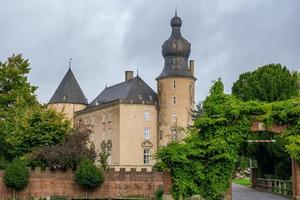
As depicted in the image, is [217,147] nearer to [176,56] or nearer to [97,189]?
[97,189]

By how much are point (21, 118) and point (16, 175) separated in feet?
28.0

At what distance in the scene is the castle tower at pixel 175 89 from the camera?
79.0 meters

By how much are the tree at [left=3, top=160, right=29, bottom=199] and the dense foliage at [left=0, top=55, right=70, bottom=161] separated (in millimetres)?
5412

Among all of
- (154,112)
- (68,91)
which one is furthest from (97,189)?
(68,91)

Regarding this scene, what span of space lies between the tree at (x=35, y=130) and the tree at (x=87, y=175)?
574 cm

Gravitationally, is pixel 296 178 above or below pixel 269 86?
below

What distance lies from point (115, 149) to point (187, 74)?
12.9 meters

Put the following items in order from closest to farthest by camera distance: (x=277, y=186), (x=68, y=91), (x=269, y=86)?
(x=277, y=186) < (x=269, y=86) < (x=68, y=91)

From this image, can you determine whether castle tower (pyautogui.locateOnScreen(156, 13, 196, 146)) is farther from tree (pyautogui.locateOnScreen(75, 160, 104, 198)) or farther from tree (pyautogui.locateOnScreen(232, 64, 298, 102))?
tree (pyautogui.locateOnScreen(75, 160, 104, 198))

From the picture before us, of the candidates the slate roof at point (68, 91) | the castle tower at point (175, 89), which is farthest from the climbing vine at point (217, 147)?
the slate roof at point (68, 91)

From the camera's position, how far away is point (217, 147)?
27.0 meters

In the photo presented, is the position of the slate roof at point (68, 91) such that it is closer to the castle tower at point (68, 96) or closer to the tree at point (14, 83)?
the castle tower at point (68, 96)

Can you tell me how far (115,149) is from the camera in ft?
263

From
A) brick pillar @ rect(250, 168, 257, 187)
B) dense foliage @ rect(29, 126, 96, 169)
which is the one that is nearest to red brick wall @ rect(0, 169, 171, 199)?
dense foliage @ rect(29, 126, 96, 169)
